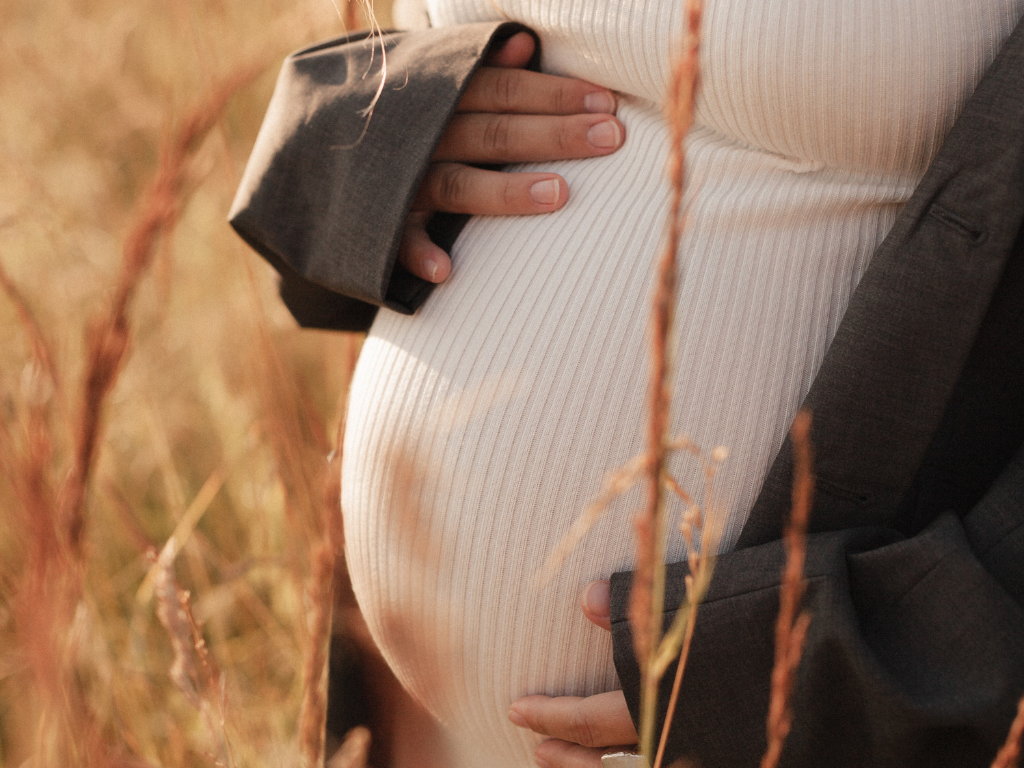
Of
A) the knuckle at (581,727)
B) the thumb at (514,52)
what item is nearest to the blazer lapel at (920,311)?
the knuckle at (581,727)

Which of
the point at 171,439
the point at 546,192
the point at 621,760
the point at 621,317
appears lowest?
the point at 171,439

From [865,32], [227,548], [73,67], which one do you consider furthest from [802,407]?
[73,67]

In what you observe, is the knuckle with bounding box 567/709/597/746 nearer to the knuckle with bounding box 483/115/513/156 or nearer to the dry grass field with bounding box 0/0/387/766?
the dry grass field with bounding box 0/0/387/766

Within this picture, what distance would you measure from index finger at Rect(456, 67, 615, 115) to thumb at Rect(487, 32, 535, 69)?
1cm

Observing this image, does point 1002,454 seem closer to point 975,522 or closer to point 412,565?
point 975,522

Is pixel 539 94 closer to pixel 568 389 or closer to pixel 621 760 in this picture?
pixel 568 389

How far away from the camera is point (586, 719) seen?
0.70m

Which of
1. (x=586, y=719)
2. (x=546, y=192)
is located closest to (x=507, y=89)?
(x=546, y=192)

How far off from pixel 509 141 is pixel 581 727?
636 millimetres

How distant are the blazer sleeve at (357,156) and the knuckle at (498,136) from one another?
7cm

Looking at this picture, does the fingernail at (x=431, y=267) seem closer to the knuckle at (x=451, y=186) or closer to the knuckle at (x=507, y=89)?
the knuckle at (x=451, y=186)

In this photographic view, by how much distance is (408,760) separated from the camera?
1065mm

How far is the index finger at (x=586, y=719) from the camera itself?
692 mm

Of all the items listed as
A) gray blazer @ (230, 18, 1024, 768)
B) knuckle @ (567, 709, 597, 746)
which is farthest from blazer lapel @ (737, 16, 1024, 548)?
knuckle @ (567, 709, 597, 746)
